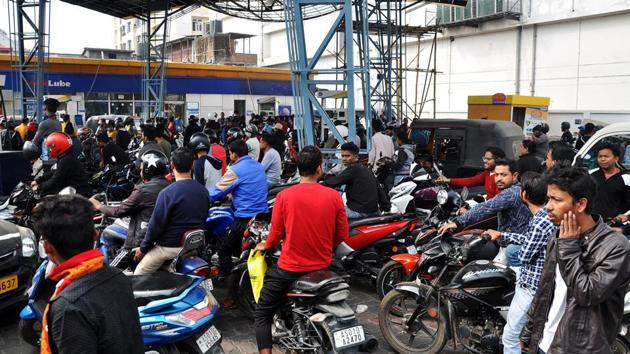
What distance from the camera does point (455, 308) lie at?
4.54 meters

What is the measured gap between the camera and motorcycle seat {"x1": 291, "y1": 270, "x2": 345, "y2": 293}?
4.07m

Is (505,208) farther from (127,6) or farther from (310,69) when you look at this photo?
(127,6)

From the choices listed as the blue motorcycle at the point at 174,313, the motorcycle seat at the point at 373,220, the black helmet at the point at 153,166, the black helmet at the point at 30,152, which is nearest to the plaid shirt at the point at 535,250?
the blue motorcycle at the point at 174,313

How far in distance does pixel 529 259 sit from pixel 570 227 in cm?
120

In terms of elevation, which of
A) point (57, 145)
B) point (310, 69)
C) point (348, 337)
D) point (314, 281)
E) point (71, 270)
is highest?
point (310, 69)

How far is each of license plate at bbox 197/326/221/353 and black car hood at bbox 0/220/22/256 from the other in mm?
2573

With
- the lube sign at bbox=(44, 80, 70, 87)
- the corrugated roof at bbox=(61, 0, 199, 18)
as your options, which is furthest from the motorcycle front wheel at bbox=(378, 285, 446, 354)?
the lube sign at bbox=(44, 80, 70, 87)

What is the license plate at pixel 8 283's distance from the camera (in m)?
5.14

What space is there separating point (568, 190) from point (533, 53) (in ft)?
94.1

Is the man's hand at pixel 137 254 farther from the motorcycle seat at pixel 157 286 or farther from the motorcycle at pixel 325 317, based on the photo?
the motorcycle at pixel 325 317

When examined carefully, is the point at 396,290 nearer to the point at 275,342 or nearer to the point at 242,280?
the point at 275,342

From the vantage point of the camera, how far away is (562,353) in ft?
8.84

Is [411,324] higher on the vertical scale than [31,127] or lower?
lower

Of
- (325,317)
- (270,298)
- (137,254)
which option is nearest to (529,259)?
(325,317)
